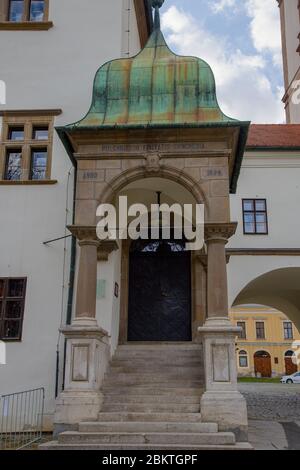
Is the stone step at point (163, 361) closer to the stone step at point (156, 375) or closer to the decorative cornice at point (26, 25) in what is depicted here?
the stone step at point (156, 375)

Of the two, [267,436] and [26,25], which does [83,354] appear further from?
[26,25]

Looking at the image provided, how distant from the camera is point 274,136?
2144 cm

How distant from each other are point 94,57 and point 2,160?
11.0 feet

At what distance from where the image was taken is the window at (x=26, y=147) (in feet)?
41.0

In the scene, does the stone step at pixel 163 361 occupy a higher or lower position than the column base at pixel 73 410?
higher

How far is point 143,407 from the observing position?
921cm

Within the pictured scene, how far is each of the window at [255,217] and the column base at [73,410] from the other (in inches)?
467

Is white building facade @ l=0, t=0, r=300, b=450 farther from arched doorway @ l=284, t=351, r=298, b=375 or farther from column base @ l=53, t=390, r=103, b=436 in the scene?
arched doorway @ l=284, t=351, r=298, b=375

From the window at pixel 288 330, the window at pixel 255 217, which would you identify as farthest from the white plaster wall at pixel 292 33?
the window at pixel 288 330

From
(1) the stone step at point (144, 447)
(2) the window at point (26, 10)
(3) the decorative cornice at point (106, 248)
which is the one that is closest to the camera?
(1) the stone step at point (144, 447)

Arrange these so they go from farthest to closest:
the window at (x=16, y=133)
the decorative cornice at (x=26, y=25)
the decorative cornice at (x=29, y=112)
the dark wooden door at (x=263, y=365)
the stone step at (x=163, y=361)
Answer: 1. the dark wooden door at (x=263, y=365)
2. the decorative cornice at (x=26, y=25)
3. the window at (x=16, y=133)
4. the decorative cornice at (x=29, y=112)
5. the stone step at (x=163, y=361)

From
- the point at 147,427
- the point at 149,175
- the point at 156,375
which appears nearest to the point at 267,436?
the point at 156,375

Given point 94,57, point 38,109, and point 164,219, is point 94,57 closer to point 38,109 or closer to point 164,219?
point 38,109

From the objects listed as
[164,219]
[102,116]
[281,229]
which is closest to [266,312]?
[281,229]
